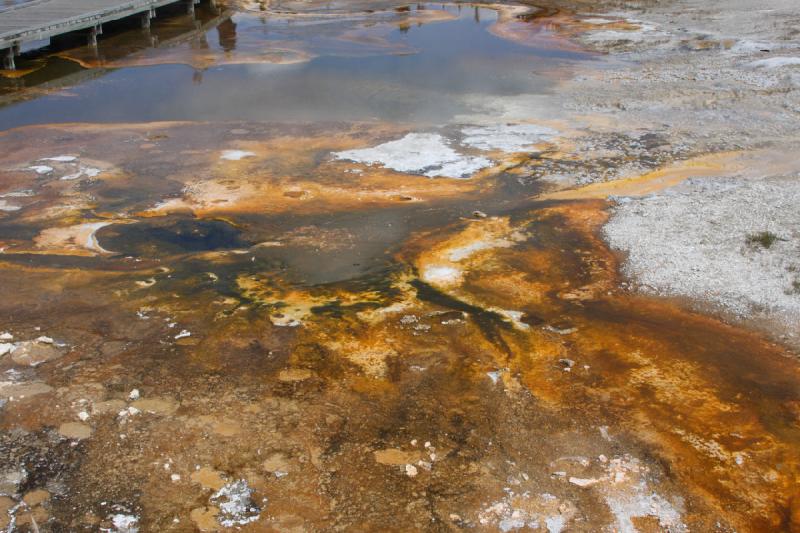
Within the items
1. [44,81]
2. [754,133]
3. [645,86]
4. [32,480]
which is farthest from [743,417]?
[44,81]

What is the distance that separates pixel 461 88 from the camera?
12.0 m

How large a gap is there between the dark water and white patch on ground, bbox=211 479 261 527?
7.47 m

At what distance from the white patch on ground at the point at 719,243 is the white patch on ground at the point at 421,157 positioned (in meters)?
2.04

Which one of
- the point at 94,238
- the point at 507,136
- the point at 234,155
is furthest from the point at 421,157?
the point at 94,238

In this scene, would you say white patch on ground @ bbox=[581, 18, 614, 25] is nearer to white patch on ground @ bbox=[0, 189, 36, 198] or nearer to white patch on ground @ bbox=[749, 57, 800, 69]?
white patch on ground @ bbox=[749, 57, 800, 69]

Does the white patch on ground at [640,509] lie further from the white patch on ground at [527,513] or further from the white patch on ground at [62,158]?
the white patch on ground at [62,158]

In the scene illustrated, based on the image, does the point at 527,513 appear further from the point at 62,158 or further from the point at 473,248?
the point at 62,158

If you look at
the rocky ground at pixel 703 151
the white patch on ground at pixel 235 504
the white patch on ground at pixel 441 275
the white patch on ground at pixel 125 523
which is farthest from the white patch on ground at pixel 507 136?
the white patch on ground at pixel 125 523

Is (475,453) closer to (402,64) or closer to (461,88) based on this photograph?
(461,88)

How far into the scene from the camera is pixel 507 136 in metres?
9.73

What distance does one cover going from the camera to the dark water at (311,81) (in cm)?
1098

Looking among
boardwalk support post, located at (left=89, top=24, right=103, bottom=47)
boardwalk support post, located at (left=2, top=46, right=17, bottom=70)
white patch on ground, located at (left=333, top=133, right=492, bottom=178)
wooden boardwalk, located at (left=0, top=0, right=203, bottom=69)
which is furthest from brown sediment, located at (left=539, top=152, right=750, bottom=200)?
boardwalk support post, located at (left=89, top=24, right=103, bottom=47)

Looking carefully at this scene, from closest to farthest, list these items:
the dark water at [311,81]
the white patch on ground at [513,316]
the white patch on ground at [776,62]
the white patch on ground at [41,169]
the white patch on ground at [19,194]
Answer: the white patch on ground at [513,316] → the white patch on ground at [19,194] → the white patch on ground at [41,169] → the dark water at [311,81] → the white patch on ground at [776,62]

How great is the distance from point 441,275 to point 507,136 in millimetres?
4126
